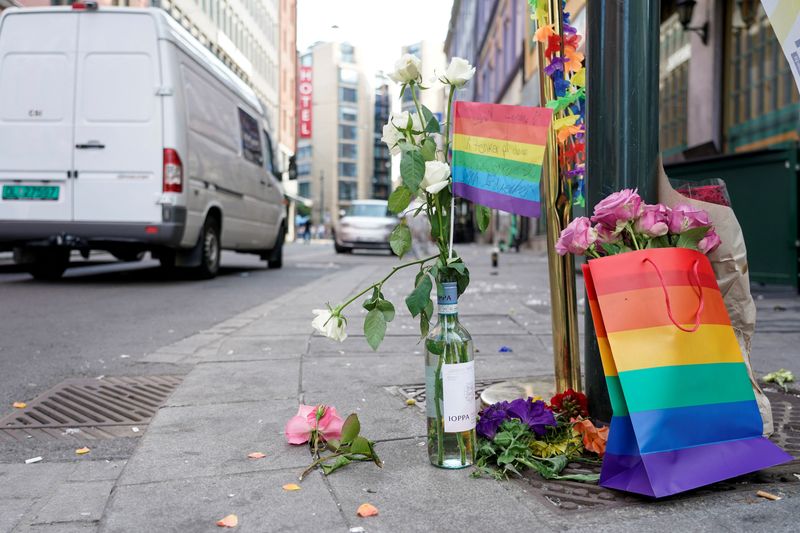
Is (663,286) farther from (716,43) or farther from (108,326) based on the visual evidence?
(716,43)

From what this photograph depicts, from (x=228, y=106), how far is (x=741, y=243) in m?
8.53

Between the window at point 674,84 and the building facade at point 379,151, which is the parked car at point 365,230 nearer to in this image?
the window at point 674,84

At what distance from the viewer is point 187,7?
3250 cm

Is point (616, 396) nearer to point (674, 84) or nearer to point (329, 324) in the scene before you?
point (329, 324)

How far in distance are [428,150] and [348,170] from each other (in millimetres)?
91464

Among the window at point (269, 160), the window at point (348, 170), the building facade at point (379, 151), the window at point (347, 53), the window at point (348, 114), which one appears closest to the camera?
the window at point (269, 160)

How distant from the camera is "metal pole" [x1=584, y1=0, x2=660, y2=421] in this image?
229 cm

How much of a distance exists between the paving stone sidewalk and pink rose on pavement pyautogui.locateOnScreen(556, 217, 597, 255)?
0.64 m

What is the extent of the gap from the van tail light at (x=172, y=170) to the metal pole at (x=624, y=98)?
619 cm

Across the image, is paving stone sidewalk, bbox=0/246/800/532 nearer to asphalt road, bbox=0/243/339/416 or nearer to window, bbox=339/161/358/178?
asphalt road, bbox=0/243/339/416

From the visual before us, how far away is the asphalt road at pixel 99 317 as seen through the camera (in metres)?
3.79

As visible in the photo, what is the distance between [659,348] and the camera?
1.86 meters

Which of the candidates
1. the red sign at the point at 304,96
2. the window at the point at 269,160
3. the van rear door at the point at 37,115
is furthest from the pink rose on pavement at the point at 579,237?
the red sign at the point at 304,96

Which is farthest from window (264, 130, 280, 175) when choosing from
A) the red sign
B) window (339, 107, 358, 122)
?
window (339, 107, 358, 122)
